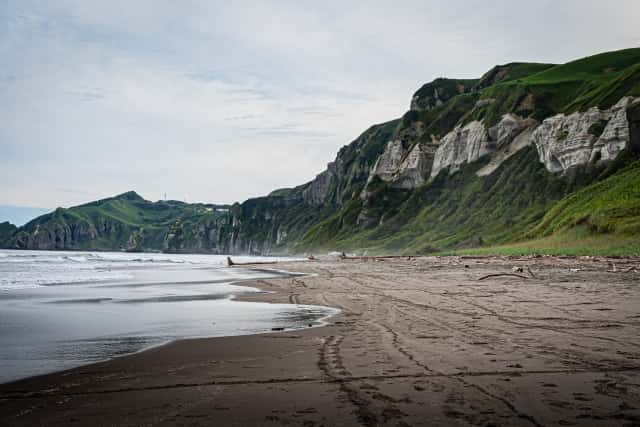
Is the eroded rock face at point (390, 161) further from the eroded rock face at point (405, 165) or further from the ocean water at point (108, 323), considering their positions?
the ocean water at point (108, 323)

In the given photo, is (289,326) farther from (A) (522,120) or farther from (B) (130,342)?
(A) (522,120)

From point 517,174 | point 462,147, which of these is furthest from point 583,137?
point 462,147

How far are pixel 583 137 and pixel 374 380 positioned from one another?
95.0 meters

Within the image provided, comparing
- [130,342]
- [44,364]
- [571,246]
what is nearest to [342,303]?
[130,342]

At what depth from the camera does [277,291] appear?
23875 millimetres

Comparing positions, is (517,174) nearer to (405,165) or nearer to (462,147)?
(462,147)

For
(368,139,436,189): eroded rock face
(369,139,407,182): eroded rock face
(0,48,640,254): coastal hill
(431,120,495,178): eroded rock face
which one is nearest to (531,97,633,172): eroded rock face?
(0,48,640,254): coastal hill

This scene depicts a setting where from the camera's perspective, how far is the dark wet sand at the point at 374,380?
4.97 metres

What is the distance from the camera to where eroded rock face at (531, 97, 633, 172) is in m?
80.3

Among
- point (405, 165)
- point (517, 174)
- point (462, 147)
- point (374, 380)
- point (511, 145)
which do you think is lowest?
point (374, 380)

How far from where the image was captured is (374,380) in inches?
248

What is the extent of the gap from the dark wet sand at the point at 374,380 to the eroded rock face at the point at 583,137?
81.6 meters

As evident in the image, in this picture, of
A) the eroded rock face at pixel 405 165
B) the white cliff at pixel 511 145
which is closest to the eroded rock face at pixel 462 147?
the white cliff at pixel 511 145

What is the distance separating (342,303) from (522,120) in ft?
371
